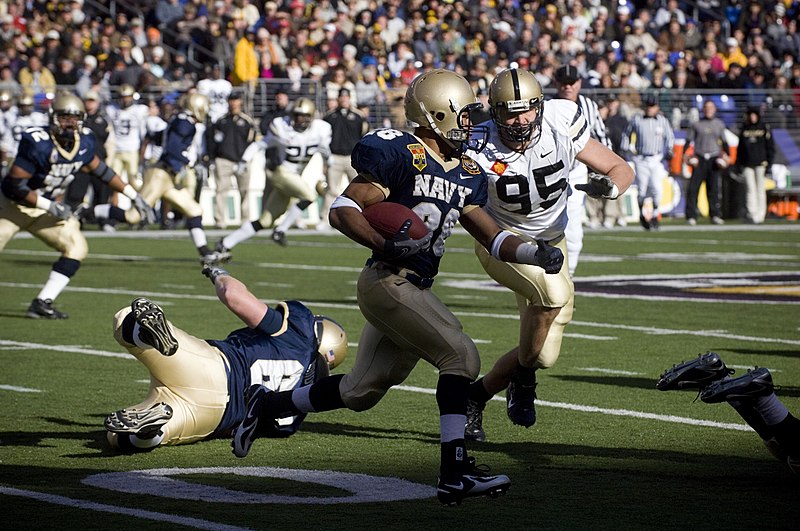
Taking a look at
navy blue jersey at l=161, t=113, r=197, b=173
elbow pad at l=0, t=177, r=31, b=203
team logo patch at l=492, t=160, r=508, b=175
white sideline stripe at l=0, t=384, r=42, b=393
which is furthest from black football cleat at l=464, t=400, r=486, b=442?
navy blue jersey at l=161, t=113, r=197, b=173

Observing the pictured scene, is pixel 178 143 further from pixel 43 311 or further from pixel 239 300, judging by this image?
pixel 239 300

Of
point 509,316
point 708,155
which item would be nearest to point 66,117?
point 509,316

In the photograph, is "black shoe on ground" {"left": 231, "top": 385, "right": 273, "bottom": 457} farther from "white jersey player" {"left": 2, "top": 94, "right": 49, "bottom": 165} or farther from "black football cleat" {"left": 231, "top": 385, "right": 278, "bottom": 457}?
"white jersey player" {"left": 2, "top": 94, "right": 49, "bottom": 165}

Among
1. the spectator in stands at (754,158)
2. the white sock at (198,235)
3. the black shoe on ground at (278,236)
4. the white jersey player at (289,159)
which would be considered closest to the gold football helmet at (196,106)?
the white jersey player at (289,159)

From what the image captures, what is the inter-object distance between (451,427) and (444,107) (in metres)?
1.13

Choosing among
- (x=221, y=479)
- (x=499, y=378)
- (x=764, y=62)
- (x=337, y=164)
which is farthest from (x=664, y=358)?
A: (x=764, y=62)

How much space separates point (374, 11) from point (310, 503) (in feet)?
66.3

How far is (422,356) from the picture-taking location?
5.00 m

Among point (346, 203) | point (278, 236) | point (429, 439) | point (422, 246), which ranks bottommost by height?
point (278, 236)

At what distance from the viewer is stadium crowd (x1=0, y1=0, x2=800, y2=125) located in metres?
21.1

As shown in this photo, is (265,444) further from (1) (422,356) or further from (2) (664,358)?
(2) (664,358)

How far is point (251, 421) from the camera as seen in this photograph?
5398mm

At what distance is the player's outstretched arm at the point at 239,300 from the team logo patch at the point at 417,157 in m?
1.25

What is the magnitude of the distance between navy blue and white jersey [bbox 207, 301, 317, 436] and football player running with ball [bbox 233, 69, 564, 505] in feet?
2.57
